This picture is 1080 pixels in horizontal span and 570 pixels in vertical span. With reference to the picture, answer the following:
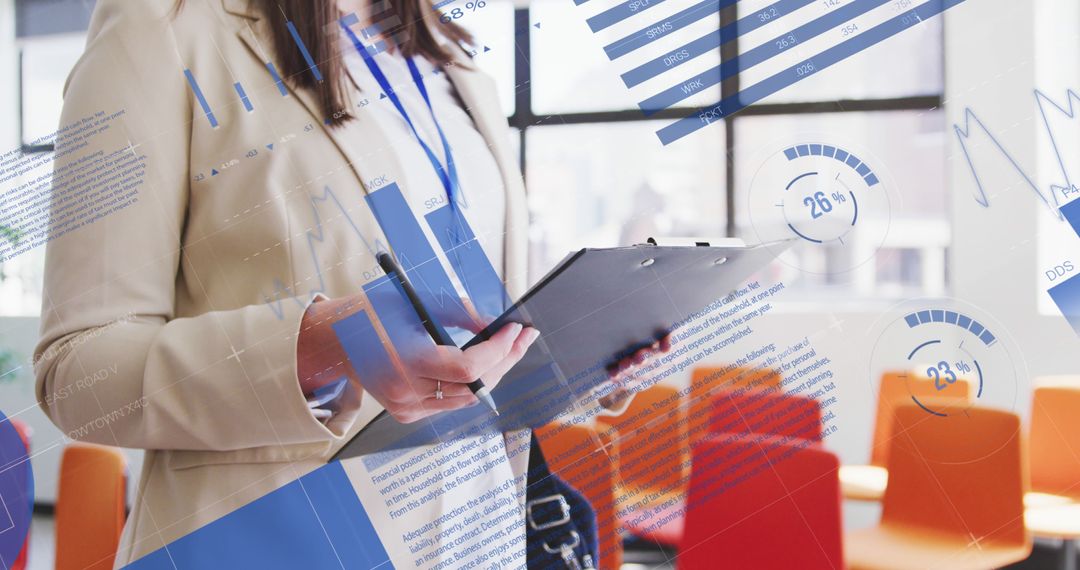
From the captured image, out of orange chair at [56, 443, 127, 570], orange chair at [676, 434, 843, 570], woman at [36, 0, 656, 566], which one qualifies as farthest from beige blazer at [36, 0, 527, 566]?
orange chair at [676, 434, 843, 570]

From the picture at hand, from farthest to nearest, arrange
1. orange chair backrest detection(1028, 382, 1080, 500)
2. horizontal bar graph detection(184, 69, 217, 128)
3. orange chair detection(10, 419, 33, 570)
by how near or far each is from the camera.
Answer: orange chair backrest detection(1028, 382, 1080, 500) → orange chair detection(10, 419, 33, 570) → horizontal bar graph detection(184, 69, 217, 128)

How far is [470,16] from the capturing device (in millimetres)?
689

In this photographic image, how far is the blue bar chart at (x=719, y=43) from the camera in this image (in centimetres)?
73

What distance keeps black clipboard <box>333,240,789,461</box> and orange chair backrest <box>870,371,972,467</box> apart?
24 cm

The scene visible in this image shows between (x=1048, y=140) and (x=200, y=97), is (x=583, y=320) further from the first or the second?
(x=1048, y=140)

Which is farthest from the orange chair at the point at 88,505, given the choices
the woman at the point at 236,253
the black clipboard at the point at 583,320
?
the black clipboard at the point at 583,320

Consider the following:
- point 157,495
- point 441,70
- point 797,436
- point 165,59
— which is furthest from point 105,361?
point 797,436

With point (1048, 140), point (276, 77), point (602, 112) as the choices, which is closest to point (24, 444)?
point (276, 77)

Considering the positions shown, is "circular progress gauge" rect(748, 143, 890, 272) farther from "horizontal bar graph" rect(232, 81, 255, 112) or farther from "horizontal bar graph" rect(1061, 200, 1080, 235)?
"horizontal bar graph" rect(232, 81, 255, 112)

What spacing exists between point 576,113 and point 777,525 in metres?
0.49

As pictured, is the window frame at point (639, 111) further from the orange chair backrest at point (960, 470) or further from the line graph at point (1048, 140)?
the orange chair backrest at point (960, 470)

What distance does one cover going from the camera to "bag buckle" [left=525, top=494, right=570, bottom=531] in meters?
0.67

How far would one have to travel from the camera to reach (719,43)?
74 cm

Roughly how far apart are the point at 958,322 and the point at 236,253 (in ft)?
2.34
